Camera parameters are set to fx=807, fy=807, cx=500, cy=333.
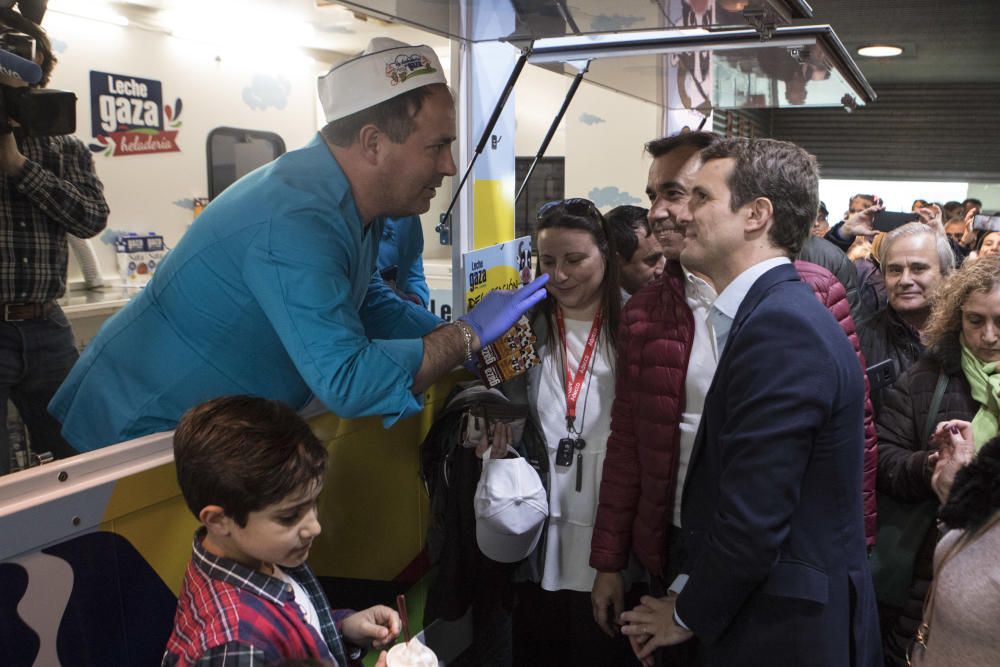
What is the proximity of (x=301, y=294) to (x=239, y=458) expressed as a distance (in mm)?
492

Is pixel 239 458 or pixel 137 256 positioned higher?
pixel 137 256

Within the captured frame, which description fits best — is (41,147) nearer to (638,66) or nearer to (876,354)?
(638,66)

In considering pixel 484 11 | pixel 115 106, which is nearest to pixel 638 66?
pixel 484 11

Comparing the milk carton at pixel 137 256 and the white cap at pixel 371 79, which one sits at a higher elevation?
the white cap at pixel 371 79

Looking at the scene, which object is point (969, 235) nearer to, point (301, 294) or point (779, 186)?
point (779, 186)

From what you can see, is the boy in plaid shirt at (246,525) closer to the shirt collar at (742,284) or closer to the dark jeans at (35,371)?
the shirt collar at (742,284)

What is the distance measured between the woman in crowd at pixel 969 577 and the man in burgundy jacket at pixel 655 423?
768 mm

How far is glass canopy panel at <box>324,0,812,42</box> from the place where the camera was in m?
2.25

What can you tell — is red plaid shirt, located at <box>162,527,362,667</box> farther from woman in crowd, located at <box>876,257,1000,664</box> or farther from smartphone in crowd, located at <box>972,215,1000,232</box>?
smartphone in crowd, located at <box>972,215,1000,232</box>

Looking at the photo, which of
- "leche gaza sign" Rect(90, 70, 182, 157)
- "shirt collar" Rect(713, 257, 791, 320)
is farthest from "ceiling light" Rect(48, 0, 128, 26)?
"shirt collar" Rect(713, 257, 791, 320)

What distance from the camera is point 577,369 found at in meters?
2.90

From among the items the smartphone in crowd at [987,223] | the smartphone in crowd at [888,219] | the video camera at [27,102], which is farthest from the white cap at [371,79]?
the smartphone in crowd at [987,223]

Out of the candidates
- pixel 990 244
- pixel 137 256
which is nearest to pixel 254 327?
pixel 137 256

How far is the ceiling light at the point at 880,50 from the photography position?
9.33 meters
